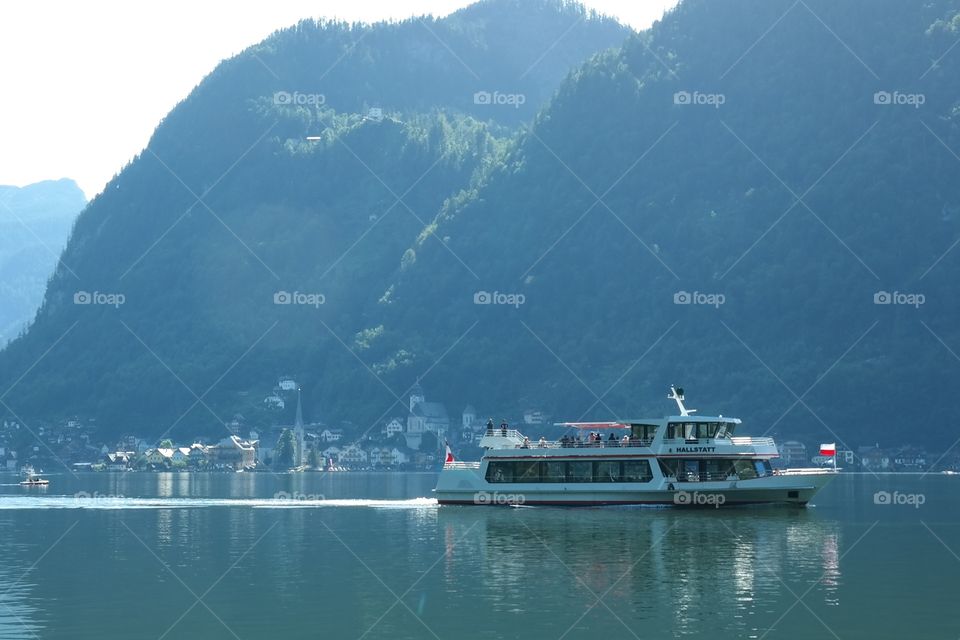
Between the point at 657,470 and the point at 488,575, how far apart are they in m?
35.5

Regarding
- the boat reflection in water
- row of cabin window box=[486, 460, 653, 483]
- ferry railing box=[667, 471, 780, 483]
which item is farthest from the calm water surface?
row of cabin window box=[486, 460, 653, 483]

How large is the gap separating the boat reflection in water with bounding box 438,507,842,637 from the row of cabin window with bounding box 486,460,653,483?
193 inches

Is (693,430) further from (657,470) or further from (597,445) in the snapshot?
(597,445)

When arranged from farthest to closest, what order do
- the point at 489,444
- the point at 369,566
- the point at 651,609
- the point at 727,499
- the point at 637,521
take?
the point at 489,444
the point at 727,499
the point at 637,521
the point at 369,566
the point at 651,609

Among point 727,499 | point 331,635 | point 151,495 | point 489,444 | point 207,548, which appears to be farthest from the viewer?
point 151,495

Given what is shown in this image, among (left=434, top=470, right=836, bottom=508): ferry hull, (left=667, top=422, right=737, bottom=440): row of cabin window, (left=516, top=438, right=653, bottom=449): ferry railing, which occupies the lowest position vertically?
(left=434, top=470, right=836, bottom=508): ferry hull

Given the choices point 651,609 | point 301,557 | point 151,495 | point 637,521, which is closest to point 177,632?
point 651,609

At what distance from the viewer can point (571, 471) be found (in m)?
90.4

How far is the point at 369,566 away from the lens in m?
56.8

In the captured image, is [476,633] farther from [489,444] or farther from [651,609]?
[489,444]

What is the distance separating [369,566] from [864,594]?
765 inches

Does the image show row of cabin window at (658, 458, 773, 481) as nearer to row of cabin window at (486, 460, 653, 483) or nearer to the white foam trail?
row of cabin window at (486, 460, 653, 483)

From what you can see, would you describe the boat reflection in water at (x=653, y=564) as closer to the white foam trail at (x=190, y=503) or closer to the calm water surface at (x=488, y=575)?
the calm water surface at (x=488, y=575)

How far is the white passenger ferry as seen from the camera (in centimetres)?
8600
